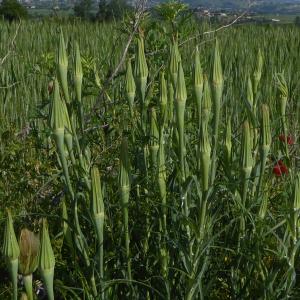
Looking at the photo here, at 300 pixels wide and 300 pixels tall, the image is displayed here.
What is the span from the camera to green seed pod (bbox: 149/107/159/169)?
1089 mm

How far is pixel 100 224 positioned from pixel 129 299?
0.31 metres

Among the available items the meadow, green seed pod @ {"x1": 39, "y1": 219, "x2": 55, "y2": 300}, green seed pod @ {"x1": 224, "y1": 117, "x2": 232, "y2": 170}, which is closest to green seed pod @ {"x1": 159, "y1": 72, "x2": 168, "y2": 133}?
the meadow

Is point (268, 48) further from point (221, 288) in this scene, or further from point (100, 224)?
point (100, 224)

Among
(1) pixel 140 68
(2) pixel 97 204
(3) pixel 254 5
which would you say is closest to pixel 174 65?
(1) pixel 140 68

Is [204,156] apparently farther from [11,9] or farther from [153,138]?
[11,9]

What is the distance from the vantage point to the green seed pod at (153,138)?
109 cm

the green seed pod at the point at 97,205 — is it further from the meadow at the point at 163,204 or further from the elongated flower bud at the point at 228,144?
the elongated flower bud at the point at 228,144

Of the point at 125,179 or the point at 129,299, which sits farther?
the point at 129,299

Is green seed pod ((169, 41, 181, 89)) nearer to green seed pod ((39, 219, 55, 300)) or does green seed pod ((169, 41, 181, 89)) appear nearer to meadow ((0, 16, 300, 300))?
meadow ((0, 16, 300, 300))

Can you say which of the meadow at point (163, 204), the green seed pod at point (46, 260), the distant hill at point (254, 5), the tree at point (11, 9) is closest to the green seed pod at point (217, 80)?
the meadow at point (163, 204)

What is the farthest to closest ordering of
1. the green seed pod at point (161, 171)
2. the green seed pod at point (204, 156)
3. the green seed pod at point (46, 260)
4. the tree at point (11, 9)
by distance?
the tree at point (11, 9), the green seed pod at point (161, 171), the green seed pod at point (204, 156), the green seed pod at point (46, 260)

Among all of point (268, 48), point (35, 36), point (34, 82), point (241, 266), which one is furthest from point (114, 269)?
point (35, 36)

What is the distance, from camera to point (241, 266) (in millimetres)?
1194

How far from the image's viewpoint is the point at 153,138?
1105 millimetres
